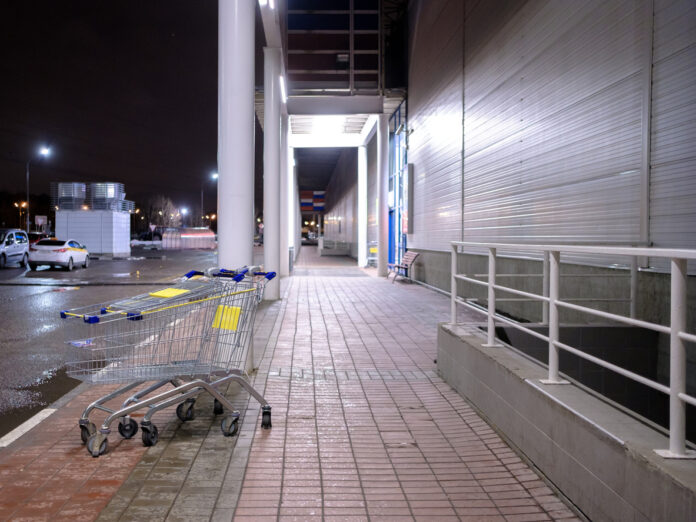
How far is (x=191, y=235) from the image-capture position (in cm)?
5925

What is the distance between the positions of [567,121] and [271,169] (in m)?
7.89

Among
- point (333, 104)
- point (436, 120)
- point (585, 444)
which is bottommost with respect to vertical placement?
point (585, 444)

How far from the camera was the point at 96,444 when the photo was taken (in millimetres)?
4148

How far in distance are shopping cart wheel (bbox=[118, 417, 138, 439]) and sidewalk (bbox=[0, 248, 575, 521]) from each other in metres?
0.07

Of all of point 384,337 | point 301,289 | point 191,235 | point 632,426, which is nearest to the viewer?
point 632,426

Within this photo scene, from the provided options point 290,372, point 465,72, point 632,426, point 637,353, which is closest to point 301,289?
point 465,72

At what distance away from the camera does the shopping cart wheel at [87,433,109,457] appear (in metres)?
4.12

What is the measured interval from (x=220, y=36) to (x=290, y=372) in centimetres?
385

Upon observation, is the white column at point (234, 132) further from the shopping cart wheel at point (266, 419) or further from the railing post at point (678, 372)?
the railing post at point (678, 372)

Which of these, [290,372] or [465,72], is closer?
[290,372]

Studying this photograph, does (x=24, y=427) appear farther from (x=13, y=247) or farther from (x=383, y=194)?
(x=13, y=247)

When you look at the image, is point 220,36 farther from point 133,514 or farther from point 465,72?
point 465,72

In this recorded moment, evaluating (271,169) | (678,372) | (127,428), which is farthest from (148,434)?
(271,169)

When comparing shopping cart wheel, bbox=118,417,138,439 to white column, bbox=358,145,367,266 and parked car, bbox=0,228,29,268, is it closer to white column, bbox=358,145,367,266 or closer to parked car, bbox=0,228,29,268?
white column, bbox=358,145,367,266
